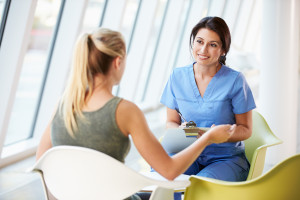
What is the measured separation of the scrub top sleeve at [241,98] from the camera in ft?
7.20

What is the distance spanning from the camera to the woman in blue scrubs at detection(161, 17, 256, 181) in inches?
86.3

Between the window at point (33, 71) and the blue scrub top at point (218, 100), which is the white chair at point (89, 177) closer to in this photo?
the blue scrub top at point (218, 100)

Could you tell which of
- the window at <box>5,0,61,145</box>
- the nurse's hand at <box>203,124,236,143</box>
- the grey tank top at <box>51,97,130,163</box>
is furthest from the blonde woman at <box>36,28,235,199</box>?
the window at <box>5,0,61,145</box>

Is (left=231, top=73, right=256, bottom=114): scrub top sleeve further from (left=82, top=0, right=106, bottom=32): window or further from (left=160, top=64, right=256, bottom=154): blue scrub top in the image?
(left=82, top=0, right=106, bottom=32): window

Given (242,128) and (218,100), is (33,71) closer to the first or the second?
(218,100)

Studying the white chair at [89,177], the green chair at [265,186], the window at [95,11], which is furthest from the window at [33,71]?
the green chair at [265,186]

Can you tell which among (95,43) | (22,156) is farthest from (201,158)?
(22,156)

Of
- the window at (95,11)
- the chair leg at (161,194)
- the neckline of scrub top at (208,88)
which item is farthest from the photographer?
the window at (95,11)

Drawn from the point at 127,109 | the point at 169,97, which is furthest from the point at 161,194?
the point at 169,97

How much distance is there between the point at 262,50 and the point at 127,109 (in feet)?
8.43

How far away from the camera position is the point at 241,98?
7.23 feet

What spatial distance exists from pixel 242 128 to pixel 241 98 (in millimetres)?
156

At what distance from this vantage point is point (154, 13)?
5359mm

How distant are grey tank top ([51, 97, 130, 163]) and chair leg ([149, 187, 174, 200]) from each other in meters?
0.19
